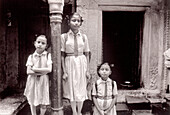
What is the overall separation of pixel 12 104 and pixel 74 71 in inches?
67.2

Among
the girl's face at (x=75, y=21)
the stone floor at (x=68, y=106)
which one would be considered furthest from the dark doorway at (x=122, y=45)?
the girl's face at (x=75, y=21)

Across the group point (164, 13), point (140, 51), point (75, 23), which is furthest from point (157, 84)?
point (75, 23)

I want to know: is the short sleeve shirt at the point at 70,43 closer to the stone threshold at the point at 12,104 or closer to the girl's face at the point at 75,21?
the girl's face at the point at 75,21

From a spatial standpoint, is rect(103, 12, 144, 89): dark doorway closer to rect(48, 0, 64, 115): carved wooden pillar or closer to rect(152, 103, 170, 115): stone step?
rect(152, 103, 170, 115): stone step

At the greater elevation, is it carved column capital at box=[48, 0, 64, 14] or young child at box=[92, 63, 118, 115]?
carved column capital at box=[48, 0, 64, 14]

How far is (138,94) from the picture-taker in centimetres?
434

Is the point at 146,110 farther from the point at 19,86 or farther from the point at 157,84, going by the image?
the point at 19,86

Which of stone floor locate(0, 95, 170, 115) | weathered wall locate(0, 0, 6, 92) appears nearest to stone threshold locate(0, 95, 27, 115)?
stone floor locate(0, 95, 170, 115)

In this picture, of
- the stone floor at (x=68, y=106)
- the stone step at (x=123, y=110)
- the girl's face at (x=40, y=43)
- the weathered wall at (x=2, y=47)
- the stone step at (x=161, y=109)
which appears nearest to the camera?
the girl's face at (x=40, y=43)

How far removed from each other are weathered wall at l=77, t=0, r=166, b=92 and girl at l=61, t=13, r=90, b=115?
92cm

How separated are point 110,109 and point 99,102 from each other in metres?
0.21

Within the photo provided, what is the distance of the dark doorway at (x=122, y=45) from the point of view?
475 cm

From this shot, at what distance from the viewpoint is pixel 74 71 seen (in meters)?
3.12

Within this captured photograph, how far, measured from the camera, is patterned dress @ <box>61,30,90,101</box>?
3115 mm
